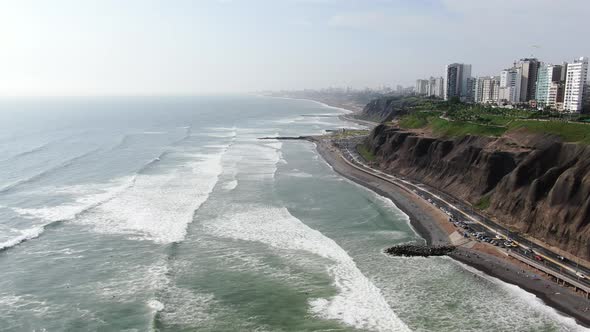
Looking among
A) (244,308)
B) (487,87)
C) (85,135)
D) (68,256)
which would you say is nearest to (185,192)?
(68,256)

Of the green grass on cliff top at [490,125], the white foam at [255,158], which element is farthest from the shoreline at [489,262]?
the white foam at [255,158]

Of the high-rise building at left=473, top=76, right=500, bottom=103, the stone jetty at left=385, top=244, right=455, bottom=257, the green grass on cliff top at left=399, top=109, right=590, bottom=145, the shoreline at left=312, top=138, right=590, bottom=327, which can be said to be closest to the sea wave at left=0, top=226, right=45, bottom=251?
the stone jetty at left=385, top=244, right=455, bottom=257

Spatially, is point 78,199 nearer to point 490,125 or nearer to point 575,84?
point 490,125

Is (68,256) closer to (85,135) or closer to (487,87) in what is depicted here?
(85,135)

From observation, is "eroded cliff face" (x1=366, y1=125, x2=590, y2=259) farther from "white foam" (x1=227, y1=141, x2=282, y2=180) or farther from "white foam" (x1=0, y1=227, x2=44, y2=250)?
"white foam" (x1=0, y1=227, x2=44, y2=250)

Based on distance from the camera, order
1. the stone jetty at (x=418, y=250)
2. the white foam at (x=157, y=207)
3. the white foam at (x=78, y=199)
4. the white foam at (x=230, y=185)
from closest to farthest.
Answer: the stone jetty at (x=418, y=250) < the white foam at (x=157, y=207) < the white foam at (x=78, y=199) < the white foam at (x=230, y=185)

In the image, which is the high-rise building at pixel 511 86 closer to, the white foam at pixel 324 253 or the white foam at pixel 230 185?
the white foam at pixel 230 185
